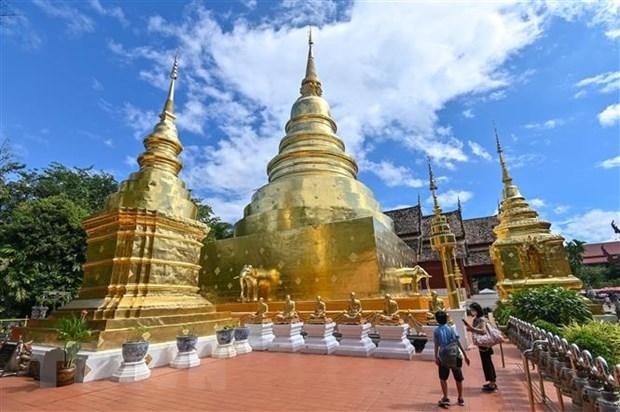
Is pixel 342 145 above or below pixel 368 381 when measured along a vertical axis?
above

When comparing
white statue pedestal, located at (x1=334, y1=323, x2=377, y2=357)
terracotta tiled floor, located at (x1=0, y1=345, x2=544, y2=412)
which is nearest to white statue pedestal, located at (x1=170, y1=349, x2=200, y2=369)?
terracotta tiled floor, located at (x1=0, y1=345, x2=544, y2=412)

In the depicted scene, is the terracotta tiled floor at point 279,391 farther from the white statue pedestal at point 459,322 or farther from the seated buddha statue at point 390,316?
the white statue pedestal at point 459,322

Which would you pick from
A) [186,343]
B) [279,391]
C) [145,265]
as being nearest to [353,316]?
[279,391]

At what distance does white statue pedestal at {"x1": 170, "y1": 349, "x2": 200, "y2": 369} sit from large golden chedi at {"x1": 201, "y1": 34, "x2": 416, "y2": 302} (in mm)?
6044

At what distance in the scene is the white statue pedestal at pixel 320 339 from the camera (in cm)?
837

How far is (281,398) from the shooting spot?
15.6ft

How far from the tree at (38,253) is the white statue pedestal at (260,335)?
14004 millimetres

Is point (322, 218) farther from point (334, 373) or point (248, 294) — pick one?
point (334, 373)

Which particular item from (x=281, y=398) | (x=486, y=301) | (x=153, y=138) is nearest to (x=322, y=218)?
(x=153, y=138)

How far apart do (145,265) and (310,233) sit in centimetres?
666

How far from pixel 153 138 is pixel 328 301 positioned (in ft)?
25.2

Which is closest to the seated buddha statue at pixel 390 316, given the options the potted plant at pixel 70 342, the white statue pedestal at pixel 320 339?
the white statue pedestal at pixel 320 339

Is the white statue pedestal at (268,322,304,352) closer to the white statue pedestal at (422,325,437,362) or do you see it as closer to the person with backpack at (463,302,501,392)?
the white statue pedestal at (422,325,437,362)

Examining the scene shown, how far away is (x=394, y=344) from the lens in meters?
7.68
